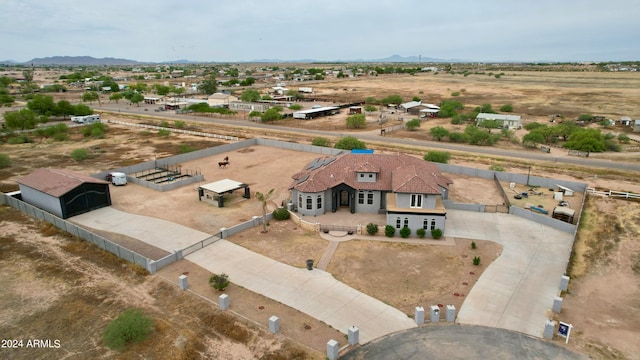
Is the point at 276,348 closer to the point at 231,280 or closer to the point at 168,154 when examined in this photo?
the point at 231,280

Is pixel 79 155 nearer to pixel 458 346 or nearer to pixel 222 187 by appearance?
pixel 222 187

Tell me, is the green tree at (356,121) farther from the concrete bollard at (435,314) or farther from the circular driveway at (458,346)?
the circular driveway at (458,346)

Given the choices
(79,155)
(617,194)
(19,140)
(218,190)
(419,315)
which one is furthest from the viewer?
(19,140)

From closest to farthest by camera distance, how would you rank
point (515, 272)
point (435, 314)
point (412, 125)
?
point (435, 314) → point (515, 272) → point (412, 125)

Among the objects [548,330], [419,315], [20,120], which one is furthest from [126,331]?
[20,120]

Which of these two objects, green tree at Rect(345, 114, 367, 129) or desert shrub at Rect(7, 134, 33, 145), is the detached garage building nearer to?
desert shrub at Rect(7, 134, 33, 145)

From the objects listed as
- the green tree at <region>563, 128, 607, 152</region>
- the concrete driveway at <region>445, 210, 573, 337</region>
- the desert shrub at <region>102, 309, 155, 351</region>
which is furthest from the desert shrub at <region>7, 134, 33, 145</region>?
the green tree at <region>563, 128, 607, 152</region>

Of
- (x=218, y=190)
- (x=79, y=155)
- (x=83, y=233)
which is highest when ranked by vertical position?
(x=79, y=155)
